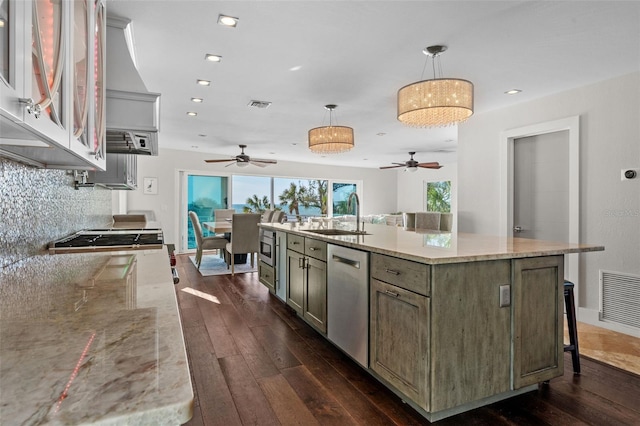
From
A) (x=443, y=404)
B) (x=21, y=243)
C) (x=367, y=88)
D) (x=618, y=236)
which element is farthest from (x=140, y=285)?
(x=618, y=236)

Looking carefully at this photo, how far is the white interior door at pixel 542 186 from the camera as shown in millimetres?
3984

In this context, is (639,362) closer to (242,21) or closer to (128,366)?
(128,366)

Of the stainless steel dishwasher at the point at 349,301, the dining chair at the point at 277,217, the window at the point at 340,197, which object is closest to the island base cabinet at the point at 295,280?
the stainless steel dishwasher at the point at 349,301

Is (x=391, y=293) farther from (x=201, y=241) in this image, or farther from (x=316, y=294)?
(x=201, y=241)

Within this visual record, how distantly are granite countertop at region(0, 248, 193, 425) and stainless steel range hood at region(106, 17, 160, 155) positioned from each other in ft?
3.00

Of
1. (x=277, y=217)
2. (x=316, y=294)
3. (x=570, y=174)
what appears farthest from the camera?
(x=277, y=217)

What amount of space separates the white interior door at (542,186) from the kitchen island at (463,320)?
228 centimetres

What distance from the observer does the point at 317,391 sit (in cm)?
213

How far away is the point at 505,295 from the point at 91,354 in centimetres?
191

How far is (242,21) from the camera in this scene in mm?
2383

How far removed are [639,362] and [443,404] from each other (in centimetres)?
197

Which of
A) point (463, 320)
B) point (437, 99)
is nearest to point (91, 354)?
point (463, 320)

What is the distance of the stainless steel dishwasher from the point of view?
2.22 m

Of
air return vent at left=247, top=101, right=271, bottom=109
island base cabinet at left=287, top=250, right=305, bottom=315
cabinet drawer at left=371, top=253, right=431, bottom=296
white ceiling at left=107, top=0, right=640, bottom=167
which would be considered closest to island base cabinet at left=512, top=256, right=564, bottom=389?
cabinet drawer at left=371, top=253, right=431, bottom=296
